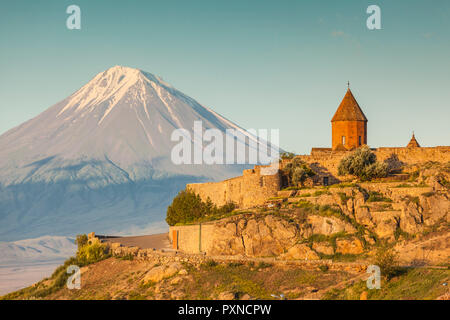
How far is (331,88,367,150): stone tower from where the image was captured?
5388cm

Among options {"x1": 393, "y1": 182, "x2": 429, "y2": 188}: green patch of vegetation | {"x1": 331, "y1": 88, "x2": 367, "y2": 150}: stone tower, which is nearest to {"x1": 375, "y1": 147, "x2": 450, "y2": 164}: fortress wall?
{"x1": 331, "y1": 88, "x2": 367, "y2": 150}: stone tower

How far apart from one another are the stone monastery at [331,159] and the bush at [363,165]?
4.65 ft

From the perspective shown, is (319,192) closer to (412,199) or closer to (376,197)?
(376,197)

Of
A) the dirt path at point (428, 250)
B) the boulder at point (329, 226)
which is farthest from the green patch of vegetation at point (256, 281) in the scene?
the dirt path at point (428, 250)

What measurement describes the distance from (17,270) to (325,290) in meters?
106

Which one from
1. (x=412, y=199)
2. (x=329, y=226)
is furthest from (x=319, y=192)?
(x=412, y=199)

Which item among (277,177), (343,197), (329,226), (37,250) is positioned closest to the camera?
(329,226)

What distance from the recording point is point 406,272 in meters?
33.7

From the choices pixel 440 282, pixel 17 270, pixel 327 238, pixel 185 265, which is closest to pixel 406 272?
pixel 440 282

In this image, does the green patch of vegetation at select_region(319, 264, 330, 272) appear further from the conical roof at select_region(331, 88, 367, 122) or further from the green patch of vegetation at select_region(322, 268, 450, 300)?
the conical roof at select_region(331, 88, 367, 122)

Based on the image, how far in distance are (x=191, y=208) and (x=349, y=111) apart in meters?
14.1

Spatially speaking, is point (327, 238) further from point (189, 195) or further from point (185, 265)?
point (189, 195)

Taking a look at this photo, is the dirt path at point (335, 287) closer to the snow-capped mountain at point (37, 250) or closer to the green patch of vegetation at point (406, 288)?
the green patch of vegetation at point (406, 288)

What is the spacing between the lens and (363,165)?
48.1m
